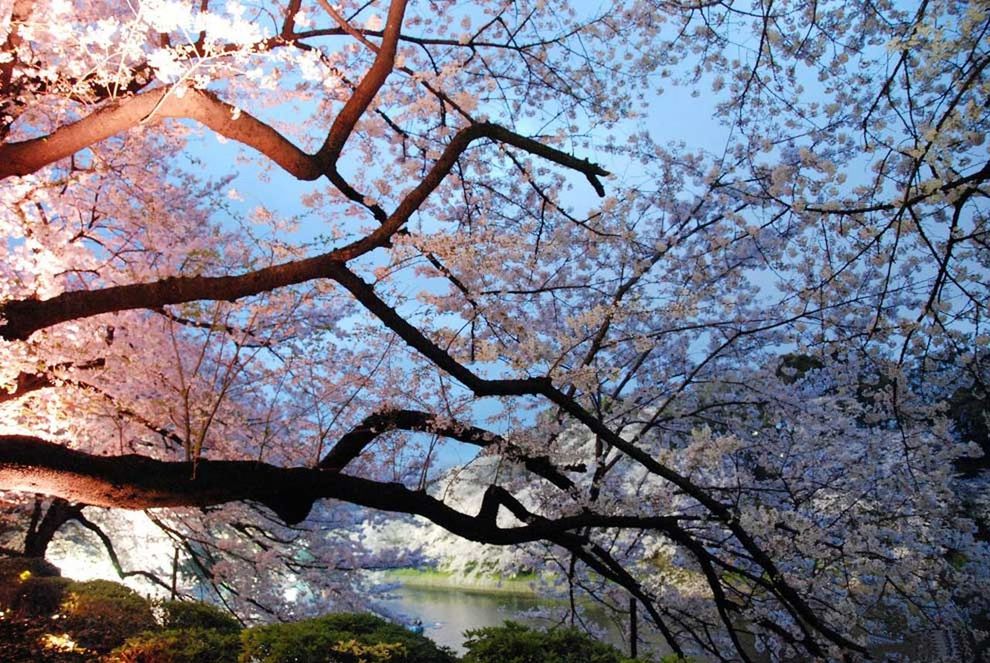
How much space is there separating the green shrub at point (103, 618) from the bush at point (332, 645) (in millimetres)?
2104

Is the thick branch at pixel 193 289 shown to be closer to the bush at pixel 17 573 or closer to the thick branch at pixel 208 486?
Result: the thick branch at pixel 208 486

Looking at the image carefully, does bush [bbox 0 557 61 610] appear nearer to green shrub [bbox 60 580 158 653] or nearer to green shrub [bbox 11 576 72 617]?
green shrub [bbox 11 576 72 617]

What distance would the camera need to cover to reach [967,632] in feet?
28.1

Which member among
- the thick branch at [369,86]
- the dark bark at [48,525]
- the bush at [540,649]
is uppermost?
the thick branch at [369,86]

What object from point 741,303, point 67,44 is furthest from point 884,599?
point 67,44

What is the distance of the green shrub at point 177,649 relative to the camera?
4418 mm

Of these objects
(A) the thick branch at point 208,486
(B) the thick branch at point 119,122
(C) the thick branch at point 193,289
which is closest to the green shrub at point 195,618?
(A) the thick branch at point 208,486

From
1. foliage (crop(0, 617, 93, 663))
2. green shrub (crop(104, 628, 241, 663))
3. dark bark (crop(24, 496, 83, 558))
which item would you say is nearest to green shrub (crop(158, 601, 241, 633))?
foliage (crop(0, 617, 93, 663))

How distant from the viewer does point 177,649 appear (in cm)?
456

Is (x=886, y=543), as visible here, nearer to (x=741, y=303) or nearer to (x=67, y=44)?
(x=741, y=303)

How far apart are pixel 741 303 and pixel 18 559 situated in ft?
35.3

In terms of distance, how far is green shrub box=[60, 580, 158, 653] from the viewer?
5.69 m

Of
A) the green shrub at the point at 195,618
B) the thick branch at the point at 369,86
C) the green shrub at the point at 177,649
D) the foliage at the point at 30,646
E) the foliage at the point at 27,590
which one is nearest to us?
the thick branch at the point at 369,86

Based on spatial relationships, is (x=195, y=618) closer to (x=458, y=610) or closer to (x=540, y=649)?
(x=540, y=649)
